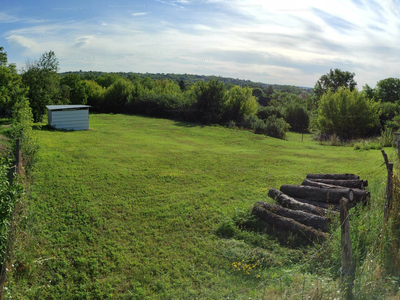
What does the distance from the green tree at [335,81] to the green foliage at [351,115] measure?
80.2ft

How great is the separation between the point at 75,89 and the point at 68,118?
15.7 m

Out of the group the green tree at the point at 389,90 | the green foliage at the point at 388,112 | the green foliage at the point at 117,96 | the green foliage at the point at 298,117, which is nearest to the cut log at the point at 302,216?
the green foliage at the point at 388,112

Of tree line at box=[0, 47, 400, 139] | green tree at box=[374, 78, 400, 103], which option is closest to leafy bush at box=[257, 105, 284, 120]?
tree line at box=[0, 47, 400, 139]

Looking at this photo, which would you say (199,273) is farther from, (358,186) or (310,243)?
(358,186)

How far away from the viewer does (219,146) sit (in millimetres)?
19516

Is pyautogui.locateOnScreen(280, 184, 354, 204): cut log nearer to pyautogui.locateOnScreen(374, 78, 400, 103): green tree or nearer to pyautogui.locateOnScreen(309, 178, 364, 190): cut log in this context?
pyautogui.locateOnScreen(309, 178, 364, 190): cut log

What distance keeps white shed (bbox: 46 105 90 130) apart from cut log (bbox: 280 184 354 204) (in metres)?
17.1

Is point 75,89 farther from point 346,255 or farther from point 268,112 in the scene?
point 346,255

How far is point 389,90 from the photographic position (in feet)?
145

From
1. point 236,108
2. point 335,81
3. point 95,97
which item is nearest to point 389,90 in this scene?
point 335,81

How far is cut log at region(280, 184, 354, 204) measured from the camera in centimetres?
796

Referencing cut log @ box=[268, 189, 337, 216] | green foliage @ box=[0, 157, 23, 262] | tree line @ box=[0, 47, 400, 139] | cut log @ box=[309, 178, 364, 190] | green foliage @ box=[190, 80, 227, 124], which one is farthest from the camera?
green foliage @ box=[190, 80, 227, 124]

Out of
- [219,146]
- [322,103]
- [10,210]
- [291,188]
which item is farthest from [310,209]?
[322,103]

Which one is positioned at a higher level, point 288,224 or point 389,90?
point 389,90
